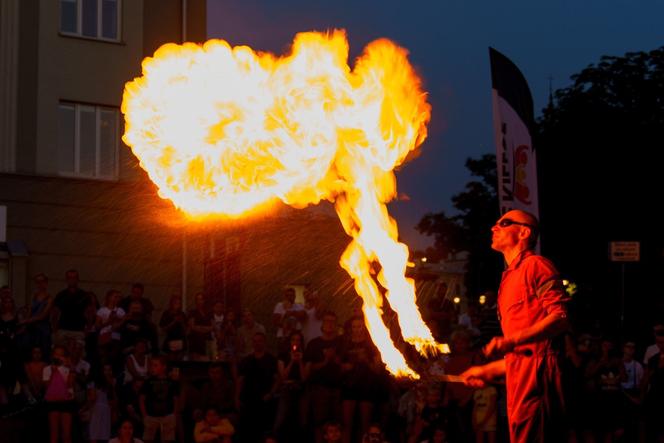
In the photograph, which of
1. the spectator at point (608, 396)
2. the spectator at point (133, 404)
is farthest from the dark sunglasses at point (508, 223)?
the spectator at point (608, 396)

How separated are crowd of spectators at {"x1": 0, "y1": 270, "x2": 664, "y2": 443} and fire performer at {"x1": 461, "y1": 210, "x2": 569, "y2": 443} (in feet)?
22.3

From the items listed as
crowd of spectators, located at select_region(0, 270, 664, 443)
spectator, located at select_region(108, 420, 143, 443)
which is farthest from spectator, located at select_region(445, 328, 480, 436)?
spectator, located at select_region(108, 420, 143, 443)

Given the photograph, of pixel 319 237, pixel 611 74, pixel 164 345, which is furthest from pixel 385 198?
pixel 611 74

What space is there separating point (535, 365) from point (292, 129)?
5.01 metres

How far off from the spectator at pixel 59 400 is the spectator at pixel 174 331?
1.56 meters

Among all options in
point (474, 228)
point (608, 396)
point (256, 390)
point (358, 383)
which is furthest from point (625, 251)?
point (474, 228)

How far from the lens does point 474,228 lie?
1725 inches

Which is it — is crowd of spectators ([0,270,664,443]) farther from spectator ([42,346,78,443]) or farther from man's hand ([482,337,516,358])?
man's hand ([482,337,516,358])

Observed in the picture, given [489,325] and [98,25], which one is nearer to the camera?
[489,325]

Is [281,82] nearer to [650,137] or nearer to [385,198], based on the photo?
[385,198]

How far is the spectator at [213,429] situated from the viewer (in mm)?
15188

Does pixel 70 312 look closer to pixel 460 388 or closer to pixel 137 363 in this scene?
pixel 137 363

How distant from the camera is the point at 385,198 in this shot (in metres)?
11.0

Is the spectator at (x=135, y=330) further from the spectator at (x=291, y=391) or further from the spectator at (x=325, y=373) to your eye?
the spectator at (x=325, y=373)
